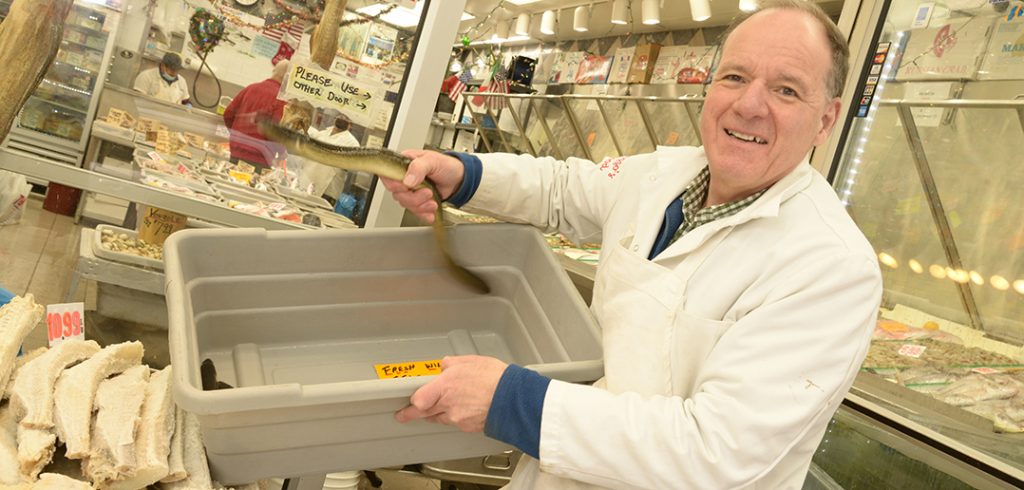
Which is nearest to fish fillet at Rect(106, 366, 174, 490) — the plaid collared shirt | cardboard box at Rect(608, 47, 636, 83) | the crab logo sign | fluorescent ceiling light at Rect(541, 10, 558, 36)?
the plaid collared shirt

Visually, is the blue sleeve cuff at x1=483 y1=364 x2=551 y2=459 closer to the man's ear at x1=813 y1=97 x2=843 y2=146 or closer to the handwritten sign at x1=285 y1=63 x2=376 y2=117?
the man's ear at x1=813 y1=97 x2=843 y2=146

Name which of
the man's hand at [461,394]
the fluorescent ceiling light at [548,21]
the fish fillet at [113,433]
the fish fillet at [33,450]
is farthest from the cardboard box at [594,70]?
the fish fillet at [33,450]

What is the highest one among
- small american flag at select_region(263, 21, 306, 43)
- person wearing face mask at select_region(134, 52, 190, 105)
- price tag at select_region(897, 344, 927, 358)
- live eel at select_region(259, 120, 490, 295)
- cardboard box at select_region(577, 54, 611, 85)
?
cardboard box at select_region(577, 54, 611, 85)

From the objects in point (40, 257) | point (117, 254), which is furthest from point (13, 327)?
point (40, 257)

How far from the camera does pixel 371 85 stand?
2.04m

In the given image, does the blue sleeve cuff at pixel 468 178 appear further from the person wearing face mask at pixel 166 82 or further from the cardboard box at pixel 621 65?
the cardboard box at pixel 621 65

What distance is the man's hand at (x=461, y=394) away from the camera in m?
1.26

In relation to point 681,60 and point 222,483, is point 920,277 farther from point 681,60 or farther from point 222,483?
point 681,60

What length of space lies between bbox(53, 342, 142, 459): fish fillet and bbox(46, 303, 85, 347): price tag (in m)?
0.36

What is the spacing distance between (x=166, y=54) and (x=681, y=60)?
5.58 m

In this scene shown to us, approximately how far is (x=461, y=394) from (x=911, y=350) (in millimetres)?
1918

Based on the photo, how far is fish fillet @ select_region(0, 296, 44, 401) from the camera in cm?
130

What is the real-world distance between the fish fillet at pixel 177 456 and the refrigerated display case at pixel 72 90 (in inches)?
33.3

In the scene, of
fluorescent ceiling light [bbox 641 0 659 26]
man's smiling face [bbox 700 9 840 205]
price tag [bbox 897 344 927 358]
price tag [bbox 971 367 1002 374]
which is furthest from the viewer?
fluorescent ceiling light [bbox 641 0 659 26]
